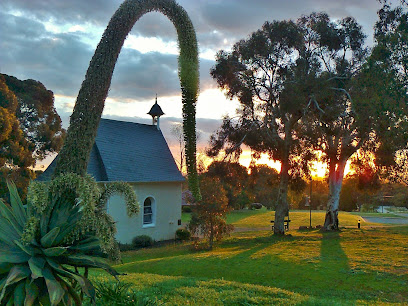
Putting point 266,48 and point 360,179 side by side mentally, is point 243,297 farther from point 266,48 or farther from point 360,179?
point 360,179

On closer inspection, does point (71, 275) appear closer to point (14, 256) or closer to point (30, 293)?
point (30, 293)

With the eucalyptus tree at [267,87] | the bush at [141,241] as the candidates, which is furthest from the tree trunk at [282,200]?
the bush at [141,241]

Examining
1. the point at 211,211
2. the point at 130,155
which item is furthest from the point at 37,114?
the point at 211,211

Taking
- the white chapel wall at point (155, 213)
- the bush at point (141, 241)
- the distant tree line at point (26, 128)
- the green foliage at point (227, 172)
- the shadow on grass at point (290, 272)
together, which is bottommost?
the bush at point (141, 241)

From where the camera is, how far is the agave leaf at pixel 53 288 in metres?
3.87

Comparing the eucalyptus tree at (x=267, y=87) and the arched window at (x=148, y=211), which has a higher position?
the eucalyptus tree at (x=267, y=87)

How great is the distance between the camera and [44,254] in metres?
4.21

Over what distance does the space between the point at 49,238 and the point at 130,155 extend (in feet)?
66.5

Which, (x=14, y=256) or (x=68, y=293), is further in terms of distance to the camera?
(x=68, y=293)

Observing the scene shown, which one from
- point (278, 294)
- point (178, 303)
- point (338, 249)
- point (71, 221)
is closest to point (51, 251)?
point (71, 221)

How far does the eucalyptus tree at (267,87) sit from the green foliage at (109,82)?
2012 centimetres

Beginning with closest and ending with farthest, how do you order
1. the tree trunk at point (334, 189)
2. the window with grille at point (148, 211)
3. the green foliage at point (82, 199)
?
the green foliage at point (82, 199)
the window with grille at point (148, 211)
the tree trunk at point (334, 189)

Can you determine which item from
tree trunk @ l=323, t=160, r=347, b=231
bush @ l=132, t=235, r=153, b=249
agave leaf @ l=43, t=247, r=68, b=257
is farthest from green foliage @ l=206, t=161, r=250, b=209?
agave leaf @ l=43, t=247, r=68, b=257

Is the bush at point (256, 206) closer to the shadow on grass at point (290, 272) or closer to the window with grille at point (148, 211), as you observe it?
the window with grille at point (148, 211)
